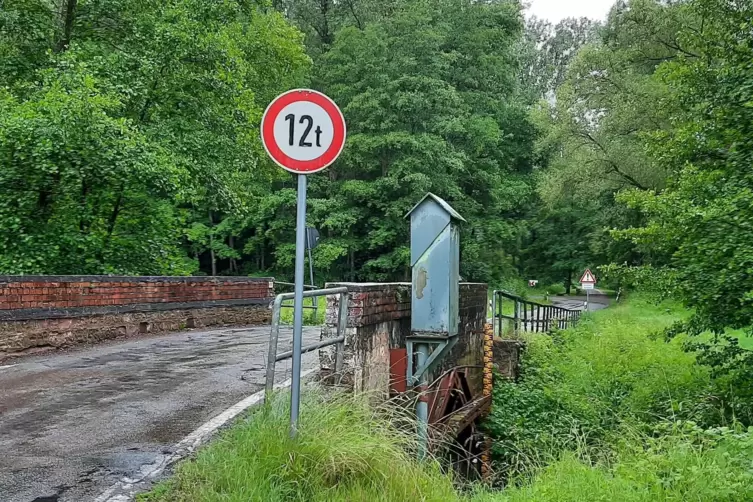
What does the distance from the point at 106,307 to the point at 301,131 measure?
7570mm

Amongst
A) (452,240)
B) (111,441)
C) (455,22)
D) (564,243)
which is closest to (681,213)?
(452,240)

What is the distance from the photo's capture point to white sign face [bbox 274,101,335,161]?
458cm

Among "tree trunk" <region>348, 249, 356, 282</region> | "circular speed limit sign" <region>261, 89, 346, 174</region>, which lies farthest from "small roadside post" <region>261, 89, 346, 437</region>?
"tree trunk" <region>348, 249, 356, 282</region>

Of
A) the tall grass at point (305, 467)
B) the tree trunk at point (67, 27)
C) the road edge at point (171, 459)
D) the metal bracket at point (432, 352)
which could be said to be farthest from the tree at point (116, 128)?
the tall grass at point (305, 467)

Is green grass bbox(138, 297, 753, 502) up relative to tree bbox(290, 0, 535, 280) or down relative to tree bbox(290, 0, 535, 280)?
down

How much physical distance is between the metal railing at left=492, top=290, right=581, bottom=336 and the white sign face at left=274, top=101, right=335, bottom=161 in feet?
28.1

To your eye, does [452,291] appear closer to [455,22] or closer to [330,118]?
[330,118]

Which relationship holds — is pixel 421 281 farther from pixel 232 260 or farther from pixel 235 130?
pixel 232 260

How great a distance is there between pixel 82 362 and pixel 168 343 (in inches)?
94.2

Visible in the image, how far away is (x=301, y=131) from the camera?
181 inches

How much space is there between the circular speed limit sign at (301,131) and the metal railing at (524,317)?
8535mm

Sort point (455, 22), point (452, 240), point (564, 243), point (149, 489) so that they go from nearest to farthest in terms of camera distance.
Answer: point (149, 489) → point (452, 240) → point (455, 22) → point (564, 243)

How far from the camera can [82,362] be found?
848 centimetres

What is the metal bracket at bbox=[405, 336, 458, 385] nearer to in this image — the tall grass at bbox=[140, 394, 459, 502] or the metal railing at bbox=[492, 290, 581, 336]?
the tall grass at bbox=[140, 394, 459, 502]
